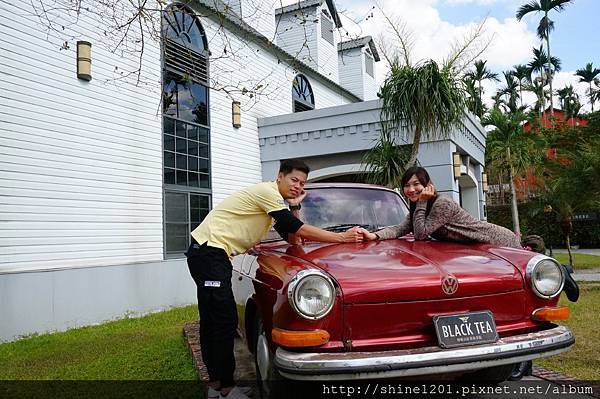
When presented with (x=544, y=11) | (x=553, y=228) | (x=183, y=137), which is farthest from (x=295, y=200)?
(x=544, y=11)

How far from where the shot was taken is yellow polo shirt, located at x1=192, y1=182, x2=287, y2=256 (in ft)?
10.3

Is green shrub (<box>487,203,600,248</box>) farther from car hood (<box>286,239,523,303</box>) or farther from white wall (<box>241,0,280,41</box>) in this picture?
car hood (<box>286,239,523,303</box>)

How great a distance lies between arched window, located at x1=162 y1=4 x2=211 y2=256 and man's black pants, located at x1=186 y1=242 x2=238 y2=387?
19.7 feet

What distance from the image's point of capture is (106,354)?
16.7ft

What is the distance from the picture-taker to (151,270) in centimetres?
835

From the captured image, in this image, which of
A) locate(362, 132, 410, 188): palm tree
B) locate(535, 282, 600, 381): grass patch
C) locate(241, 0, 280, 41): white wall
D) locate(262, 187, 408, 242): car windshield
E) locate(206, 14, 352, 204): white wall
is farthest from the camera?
locate(241, 0, 280, 41): white wall

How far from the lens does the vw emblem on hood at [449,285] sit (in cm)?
247

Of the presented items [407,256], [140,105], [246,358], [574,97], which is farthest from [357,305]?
[574,97]

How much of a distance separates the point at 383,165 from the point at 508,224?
16731mm

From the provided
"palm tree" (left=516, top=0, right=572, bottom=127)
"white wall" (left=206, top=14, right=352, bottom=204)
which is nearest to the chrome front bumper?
"white wall" (left=206, top=14, right=352, bottom=204)

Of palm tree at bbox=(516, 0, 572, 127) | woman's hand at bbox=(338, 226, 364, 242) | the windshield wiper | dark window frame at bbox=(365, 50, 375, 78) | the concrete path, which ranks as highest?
palm tree at bbox=(516, 0, 572, 127)

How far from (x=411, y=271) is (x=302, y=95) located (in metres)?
12.2

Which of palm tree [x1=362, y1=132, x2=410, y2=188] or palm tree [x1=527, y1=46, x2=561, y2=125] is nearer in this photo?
palm tree [x1=362, y1=132, x2=410, y2=188]

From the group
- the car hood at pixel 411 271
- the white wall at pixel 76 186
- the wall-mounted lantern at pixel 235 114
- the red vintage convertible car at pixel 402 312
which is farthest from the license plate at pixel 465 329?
the wall-mounted lantern at pixel 235 114
